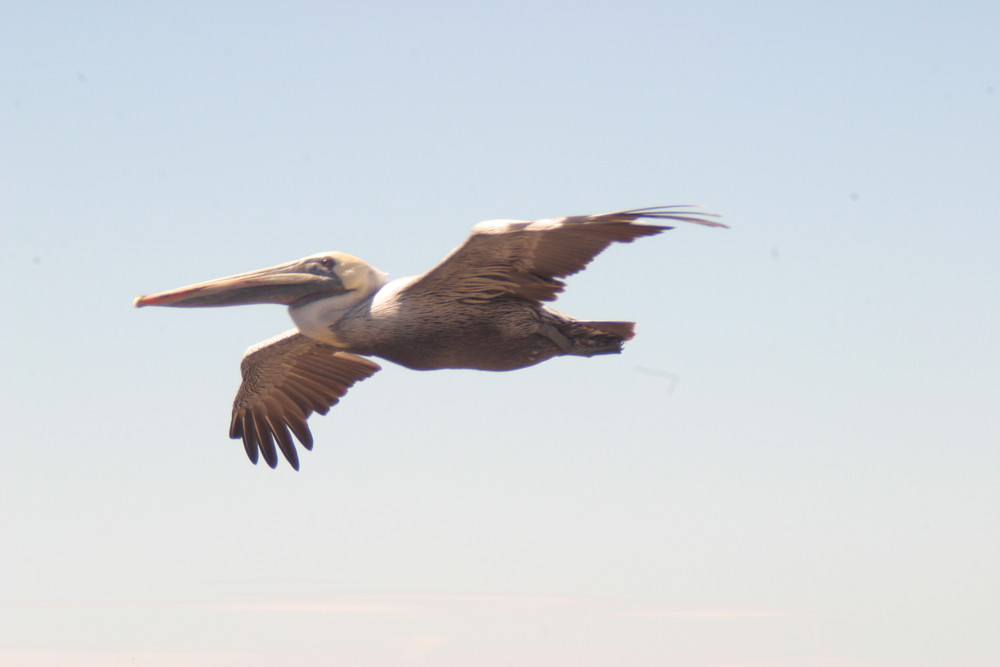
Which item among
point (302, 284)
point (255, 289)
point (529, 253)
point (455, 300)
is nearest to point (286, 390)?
point (255, 289)

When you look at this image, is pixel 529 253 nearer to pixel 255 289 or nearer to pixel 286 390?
pixel 255 289

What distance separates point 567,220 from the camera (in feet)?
22.5

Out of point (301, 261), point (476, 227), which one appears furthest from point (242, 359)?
point (476, 227)

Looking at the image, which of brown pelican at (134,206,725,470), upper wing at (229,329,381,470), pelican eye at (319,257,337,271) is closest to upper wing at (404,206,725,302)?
brown pelican at (134,206,725,470)

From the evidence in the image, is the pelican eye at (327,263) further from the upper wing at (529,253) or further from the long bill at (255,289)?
the upper wing at (529,253)

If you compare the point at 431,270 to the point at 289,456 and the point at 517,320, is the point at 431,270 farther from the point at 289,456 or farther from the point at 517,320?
the point at 289,456

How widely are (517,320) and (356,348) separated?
1.25 meters

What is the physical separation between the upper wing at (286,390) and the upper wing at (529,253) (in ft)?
8.63

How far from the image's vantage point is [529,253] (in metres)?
7.38

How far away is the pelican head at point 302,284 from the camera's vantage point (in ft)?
25.7

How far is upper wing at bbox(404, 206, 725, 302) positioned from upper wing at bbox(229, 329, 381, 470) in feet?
8.63

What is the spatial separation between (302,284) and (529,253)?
1.82m

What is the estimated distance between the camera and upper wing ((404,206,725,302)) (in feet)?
22.4

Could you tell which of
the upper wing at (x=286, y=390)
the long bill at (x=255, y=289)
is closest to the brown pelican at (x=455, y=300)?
the long bill at (x=255, y=289)
